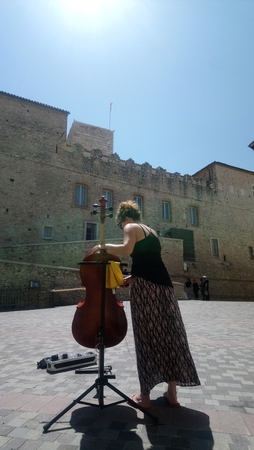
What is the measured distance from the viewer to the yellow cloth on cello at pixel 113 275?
7.84 ft

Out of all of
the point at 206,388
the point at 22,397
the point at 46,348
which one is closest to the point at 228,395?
the point at 206,388

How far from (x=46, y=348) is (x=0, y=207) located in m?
16.4

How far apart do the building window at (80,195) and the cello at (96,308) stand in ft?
67.7

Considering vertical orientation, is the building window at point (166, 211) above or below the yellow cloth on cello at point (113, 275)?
above

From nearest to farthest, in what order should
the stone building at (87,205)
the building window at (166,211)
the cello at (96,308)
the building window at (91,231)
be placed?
the cello at (96,308)
the stone building at (87,205)
the building window at (91,231)
the building window at (166,211)

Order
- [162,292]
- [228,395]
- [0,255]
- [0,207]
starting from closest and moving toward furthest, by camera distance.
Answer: [162,292]
[228,395]
[0,255]
[0,207]

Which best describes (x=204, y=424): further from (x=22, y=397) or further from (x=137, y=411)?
(x=22, y=397)

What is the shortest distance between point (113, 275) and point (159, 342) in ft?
2.42

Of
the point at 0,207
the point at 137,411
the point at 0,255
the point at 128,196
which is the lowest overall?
the point at 137,411

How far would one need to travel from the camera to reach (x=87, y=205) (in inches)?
902

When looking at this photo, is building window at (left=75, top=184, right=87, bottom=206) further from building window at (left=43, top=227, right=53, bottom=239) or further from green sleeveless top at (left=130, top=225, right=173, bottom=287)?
green sleeveless top at (left=130, top=225, right=173, bottom=287)

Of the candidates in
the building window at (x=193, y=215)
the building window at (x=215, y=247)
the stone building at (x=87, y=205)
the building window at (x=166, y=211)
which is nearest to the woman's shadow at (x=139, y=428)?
the stone building at (x=87, y=205)

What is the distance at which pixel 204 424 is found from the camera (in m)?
2.15

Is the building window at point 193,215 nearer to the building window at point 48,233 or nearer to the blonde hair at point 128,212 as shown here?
the building window at point 48,233
